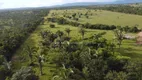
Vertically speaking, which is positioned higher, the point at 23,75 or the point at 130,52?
the point at 23,75

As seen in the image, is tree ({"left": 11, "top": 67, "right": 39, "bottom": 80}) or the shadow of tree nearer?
tree ({"left": 11, "top": 67, "right": 39, "bottom": 80})

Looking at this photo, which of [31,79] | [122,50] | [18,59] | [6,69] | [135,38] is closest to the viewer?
[31,79]

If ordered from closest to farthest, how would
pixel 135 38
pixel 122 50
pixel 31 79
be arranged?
pixel 31 79 → pixel 122 50 → pixel 135 38

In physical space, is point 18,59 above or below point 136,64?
below

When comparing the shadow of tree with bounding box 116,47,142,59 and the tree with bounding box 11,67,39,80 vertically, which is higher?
the tree with bounding box 11,67,39,80

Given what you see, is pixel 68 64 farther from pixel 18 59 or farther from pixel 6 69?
pixel 18 59

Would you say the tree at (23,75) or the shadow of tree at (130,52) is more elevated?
the tree at (23,75)

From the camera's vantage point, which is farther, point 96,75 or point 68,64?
point 68,64

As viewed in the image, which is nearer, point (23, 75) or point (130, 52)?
point (23, 75)

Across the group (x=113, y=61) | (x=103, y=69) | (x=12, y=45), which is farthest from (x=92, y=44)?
(x=12, y=45)

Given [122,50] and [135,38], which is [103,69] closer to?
[122,50]

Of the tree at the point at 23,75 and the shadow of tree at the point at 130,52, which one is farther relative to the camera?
the shadow of tree at the point at 130,52
